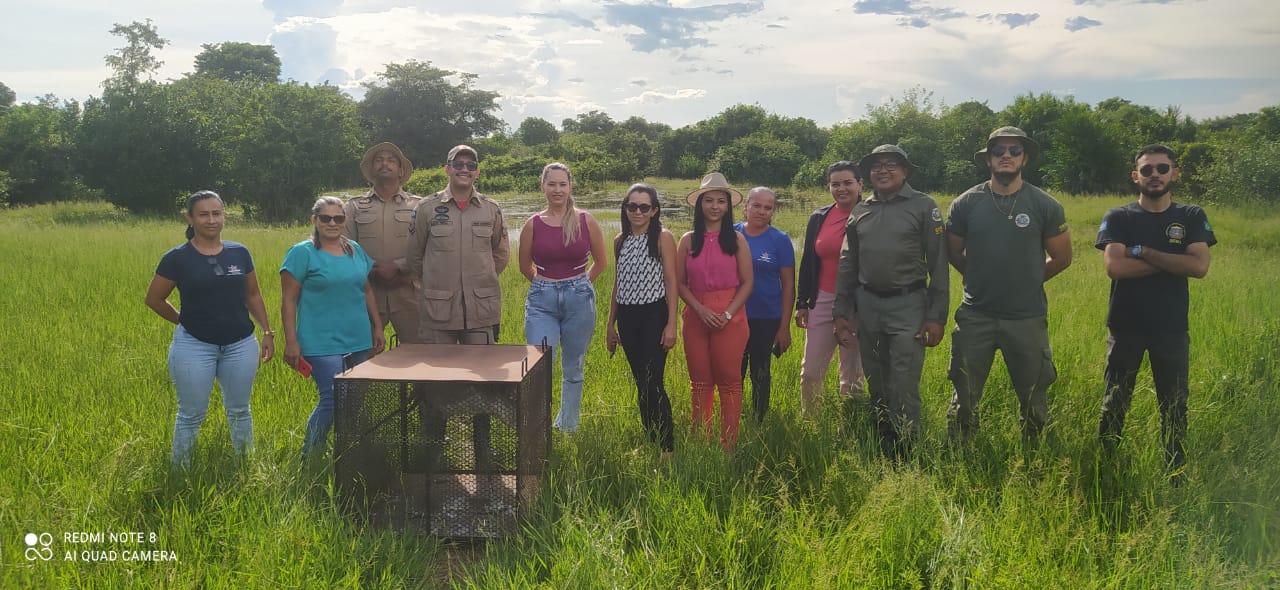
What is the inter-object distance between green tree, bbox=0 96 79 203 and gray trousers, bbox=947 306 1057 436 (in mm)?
38529

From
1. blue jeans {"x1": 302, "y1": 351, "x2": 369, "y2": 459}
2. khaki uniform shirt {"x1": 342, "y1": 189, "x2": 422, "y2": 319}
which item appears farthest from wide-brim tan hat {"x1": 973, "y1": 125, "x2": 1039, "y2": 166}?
blue jeans {"x1": 302, "y1": 351, "x2": 369, "y2": 459}

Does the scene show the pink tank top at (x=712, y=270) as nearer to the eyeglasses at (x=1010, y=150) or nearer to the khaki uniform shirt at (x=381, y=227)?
the eyeglasses at (x=1010, y=150)

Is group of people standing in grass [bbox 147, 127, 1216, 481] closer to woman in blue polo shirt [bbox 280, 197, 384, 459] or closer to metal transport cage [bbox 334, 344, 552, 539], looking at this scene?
woman in blue polo shirt [bbox 280, 197, 384, 459]

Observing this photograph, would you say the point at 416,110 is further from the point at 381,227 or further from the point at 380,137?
the point at 381,227

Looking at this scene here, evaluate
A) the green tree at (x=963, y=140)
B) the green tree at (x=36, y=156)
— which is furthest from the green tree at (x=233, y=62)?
the green tree at (x=963, y=140)

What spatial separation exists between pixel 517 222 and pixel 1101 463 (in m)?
21.0

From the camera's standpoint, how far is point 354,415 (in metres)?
3.06

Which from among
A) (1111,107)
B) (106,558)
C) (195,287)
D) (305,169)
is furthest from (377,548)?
(1111,107)

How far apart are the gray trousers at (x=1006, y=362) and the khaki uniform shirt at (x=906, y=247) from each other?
181 mm

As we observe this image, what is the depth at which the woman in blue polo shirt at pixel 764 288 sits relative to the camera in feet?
14.1

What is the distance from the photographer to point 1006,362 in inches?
149

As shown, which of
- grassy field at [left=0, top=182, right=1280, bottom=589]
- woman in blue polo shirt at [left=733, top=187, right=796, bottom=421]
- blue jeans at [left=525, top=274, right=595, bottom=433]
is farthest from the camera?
woman in blue polo shirt at [left=733, top=187, right=796, bottom=421]

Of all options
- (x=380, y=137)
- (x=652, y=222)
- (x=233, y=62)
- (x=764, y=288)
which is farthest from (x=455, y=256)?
(x=233, y=62)

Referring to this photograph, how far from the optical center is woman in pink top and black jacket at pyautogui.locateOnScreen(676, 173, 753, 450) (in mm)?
4008
